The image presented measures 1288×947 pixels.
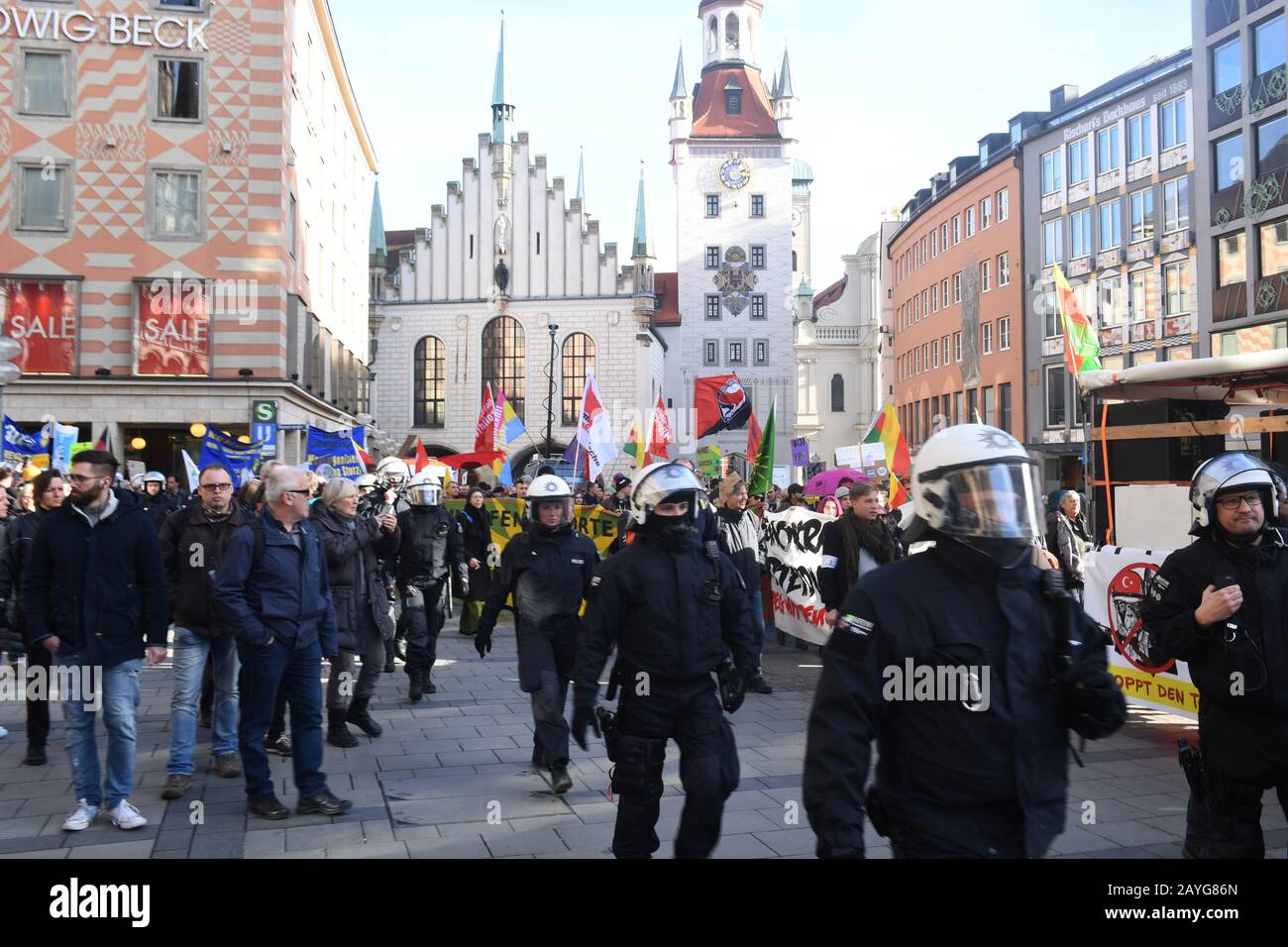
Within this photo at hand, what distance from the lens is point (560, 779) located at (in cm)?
644

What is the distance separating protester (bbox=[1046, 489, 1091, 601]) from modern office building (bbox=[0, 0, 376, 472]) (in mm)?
19863

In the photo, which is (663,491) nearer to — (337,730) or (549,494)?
(549,494)

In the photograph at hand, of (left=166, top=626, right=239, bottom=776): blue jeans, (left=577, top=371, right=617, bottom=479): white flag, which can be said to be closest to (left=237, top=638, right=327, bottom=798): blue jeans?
(left=166, top=626, right=239, bottom=776): blue jeans

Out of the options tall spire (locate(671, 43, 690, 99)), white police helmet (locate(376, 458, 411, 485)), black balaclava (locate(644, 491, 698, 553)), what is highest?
tall spire (locate(671, 43, 690, 99))

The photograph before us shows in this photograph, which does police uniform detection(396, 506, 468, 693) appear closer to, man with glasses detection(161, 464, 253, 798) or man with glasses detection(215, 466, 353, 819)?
man with glasses detection(161, 464, 253, 798)

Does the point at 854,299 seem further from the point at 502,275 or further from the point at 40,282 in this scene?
the point at 40,282

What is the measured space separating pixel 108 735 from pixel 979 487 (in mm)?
4814

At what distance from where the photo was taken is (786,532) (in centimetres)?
1302

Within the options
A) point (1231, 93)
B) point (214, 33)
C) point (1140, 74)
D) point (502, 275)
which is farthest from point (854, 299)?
point (214, 33)

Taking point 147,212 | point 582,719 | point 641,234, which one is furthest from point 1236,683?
point 641,234

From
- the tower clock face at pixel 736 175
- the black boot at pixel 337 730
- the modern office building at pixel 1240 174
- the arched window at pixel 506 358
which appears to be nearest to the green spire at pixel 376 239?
the arched window at pixel 506 358

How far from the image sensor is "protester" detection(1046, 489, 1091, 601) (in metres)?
9.95

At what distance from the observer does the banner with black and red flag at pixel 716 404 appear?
1788 cm

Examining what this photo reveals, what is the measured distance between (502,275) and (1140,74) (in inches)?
1209
